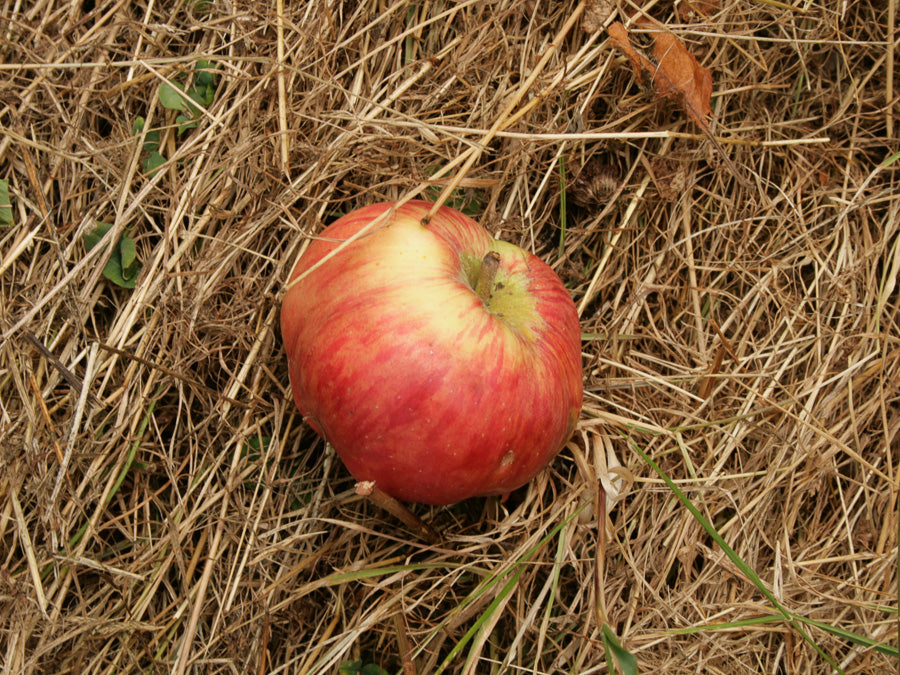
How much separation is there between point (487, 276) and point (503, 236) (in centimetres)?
43

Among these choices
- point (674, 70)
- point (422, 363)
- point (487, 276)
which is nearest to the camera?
point (422, 363)

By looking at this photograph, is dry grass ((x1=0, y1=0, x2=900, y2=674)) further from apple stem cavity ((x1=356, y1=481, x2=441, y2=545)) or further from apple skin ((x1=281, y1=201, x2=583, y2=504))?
apple skin ((x1=281, y1=201, x2=583, y2=504))

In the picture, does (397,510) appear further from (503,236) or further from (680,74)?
(680,74)

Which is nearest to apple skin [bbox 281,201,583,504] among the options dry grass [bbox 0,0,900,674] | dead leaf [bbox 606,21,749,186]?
dry grass [bbox 0,0,900,674]

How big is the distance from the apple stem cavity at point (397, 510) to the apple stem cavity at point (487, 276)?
1.33ft

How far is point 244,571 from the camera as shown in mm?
1586

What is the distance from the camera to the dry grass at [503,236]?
1560 millimetres

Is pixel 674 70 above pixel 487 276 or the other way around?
above

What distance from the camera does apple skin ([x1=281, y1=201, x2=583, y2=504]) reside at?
1.25 metres

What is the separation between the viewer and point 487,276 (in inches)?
54.4

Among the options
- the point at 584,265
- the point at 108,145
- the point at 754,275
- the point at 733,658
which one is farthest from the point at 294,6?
the point at 733,658

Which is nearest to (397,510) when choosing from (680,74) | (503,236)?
(503,236)

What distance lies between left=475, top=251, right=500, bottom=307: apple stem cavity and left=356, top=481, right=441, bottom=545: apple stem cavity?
41 cm

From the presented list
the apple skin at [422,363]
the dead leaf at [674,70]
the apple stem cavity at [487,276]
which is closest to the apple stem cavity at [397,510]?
the apple skin at [422,363]
